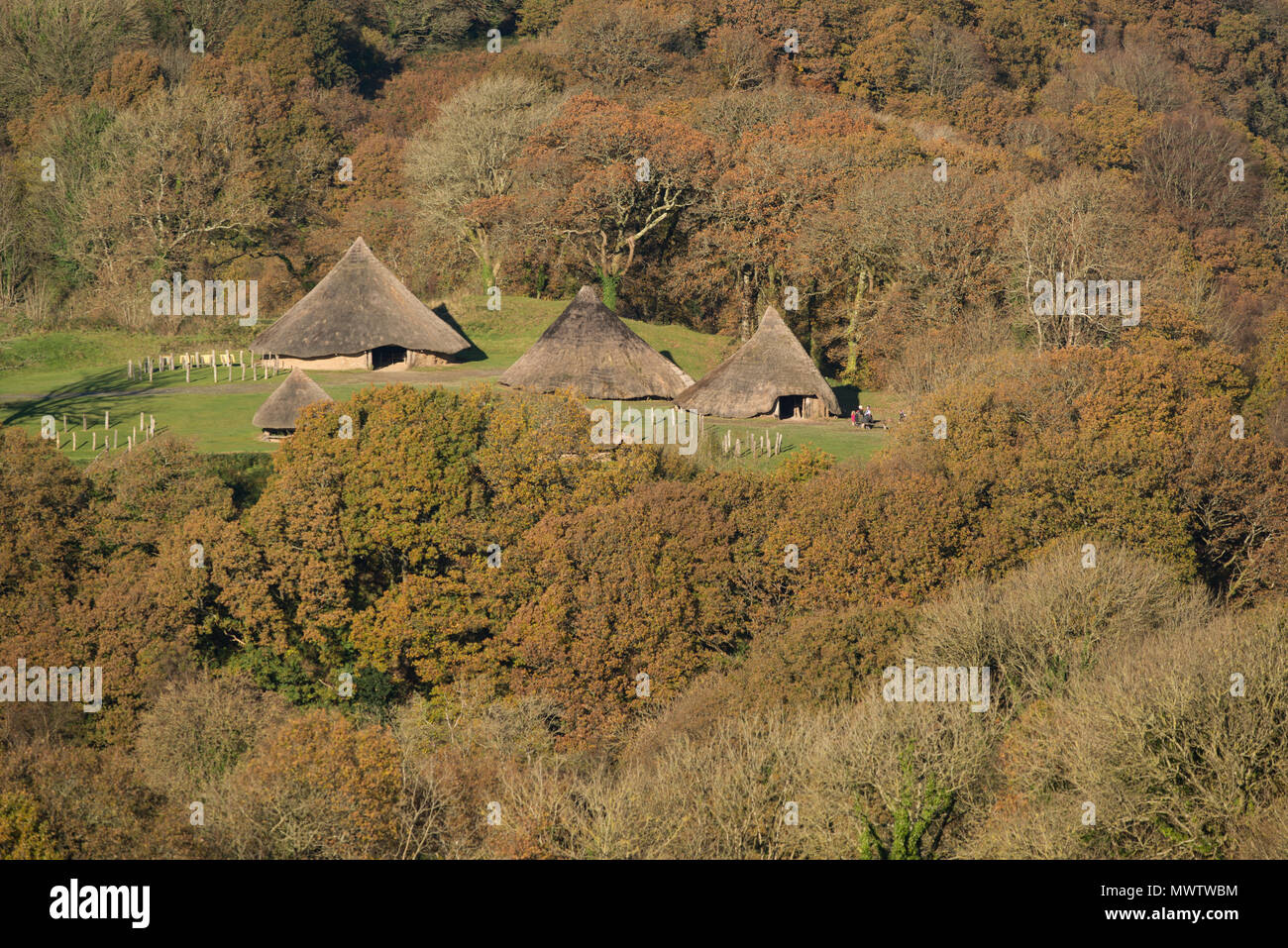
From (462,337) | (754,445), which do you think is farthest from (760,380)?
(462,337)

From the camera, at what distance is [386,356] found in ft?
176

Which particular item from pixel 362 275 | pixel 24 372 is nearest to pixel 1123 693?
pixel 362 275

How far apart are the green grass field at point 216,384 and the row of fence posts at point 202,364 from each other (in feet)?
1.02

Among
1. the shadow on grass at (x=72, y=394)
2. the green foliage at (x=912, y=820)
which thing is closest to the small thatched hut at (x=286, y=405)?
the shadow on grass at (x=72, y=394)

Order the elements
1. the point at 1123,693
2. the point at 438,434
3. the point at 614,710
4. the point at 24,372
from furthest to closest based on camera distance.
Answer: the point at 24,372, the point at 438,434, the point at 614,710, the point at 1123,693

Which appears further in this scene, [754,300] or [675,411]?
[754,300]

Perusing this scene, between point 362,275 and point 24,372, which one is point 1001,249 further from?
point 24,372

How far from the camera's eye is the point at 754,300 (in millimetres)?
62531

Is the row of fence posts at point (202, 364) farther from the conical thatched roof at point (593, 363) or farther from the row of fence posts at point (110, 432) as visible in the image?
the conical thatched roof at point (593, 363)

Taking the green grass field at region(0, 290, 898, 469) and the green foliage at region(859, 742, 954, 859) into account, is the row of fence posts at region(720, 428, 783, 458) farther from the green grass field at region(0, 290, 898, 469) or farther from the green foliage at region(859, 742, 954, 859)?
the green foliage at region(859, 742, 954, 859)

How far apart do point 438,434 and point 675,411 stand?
9.96m

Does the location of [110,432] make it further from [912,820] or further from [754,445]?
[912,820]

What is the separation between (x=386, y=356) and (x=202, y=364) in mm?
6763
